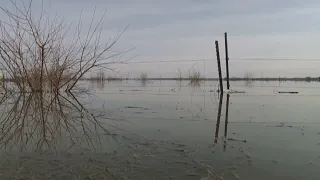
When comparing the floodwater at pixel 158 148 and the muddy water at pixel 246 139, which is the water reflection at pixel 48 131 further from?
the muddy water at pixel 246 139

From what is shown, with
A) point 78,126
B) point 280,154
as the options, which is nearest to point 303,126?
point 280,154

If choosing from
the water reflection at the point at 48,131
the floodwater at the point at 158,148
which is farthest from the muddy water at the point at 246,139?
the water reflection at the point at 48,131

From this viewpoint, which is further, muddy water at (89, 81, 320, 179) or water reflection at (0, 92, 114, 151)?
water reflection at (0, 92, 114, 151)

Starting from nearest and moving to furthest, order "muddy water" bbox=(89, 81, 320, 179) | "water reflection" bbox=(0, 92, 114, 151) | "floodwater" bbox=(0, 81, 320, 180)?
1. "floodwater" bbox=(0, 81, 320, 180)
2. "muddy water" bbox=(89, 81, 320, 179)
3. "water reflection" bbox=(0, 92, 114, 151)

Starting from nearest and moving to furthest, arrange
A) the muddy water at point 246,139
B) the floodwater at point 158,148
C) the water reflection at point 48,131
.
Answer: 1. the floodwater at point 158,148
2. the muddy water at point 246,139
3. the water reflection at point 48,131

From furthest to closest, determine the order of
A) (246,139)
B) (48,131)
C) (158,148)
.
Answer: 1. (48,131)
2. (246,139)
3. (158,148)

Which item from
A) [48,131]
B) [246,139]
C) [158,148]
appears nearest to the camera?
[158,148]

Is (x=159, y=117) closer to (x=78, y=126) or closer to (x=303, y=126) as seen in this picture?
(x=78, y=126)

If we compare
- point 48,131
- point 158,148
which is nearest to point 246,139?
point 158,148

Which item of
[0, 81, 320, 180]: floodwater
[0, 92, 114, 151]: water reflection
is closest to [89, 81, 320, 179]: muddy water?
[0, 81, 320, 180]: floodwater

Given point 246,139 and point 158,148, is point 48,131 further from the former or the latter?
point 246,139

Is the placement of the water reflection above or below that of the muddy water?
above

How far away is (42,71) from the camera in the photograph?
12.8 metres

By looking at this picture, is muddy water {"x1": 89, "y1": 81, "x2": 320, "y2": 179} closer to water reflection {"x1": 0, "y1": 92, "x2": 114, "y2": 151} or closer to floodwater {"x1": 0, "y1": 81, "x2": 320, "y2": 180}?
floodwater {"x1": 0, "y1": 81, "x2": 320, "y2": 180}
